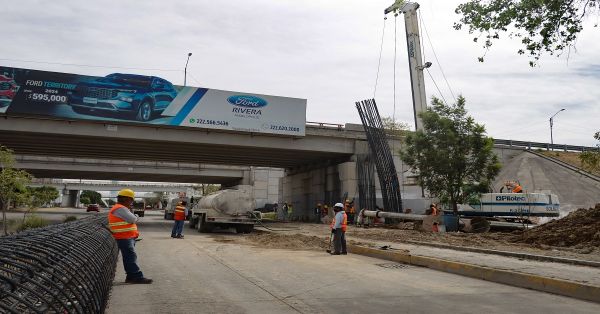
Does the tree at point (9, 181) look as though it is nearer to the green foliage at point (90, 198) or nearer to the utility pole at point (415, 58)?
the utility pole at point (415, 58)

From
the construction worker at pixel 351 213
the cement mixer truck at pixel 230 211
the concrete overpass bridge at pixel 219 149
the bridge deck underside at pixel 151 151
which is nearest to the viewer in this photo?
the cement mixer truck at pixel 230 211

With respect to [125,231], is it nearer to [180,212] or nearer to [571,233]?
[180,212]

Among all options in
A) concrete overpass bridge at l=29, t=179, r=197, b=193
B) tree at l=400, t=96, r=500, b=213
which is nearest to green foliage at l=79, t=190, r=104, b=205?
concrete overpass bridge at l=29, t=179, r=197, b=193

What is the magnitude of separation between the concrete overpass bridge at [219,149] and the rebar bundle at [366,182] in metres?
0.49

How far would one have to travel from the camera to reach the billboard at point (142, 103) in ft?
85.6

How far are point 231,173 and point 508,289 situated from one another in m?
48.2

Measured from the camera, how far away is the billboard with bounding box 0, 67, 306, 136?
2609 cm

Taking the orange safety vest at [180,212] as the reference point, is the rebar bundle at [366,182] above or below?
above

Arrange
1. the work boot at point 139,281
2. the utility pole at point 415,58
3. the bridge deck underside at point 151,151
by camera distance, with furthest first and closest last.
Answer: the utility pole at point 415,58 → the bridge deck underside at point 151,151 → the work boot at point 139,281

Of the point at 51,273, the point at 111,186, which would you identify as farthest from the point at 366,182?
the point at 111,186

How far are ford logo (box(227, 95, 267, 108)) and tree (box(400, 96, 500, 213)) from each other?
→ 10126mm

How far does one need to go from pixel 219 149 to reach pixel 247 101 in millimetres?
6029

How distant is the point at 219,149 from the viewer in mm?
34594

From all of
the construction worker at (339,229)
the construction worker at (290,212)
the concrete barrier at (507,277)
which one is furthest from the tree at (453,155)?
the construction worker at (290,212)
